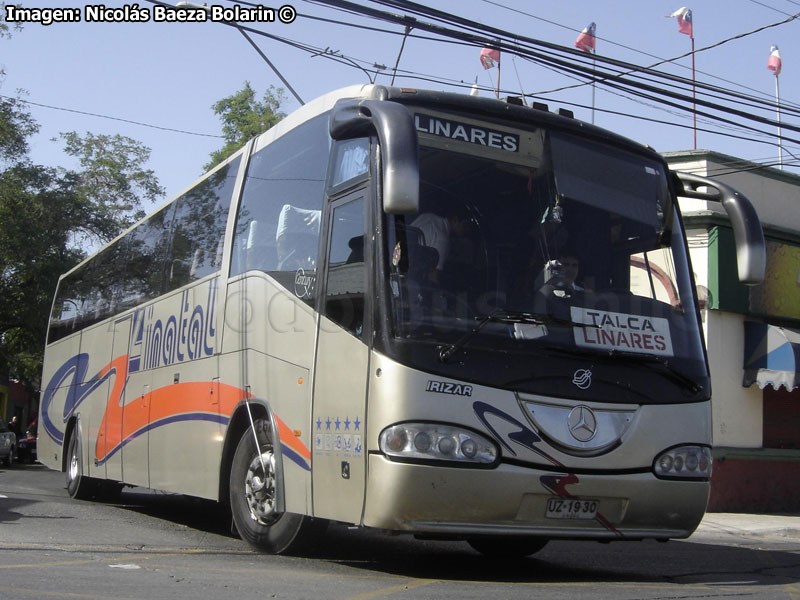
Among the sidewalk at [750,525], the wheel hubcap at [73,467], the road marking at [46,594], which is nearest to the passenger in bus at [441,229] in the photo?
the road marking at [46,594]

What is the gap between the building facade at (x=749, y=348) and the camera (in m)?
16.6

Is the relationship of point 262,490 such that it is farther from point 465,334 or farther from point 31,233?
point 31,233

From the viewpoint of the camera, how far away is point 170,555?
7355 mm

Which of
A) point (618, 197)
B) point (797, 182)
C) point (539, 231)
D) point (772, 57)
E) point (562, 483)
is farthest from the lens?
point (772, 57)

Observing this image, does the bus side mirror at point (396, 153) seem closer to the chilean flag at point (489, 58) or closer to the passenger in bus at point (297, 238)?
the passenger in bus at point (297, 238)

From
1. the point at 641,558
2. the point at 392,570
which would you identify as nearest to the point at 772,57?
the point at 641,558

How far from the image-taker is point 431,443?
592 cm

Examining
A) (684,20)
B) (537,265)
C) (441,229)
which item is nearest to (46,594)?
(441,229)

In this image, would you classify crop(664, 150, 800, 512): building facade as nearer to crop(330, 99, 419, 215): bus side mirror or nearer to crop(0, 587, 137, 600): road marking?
crop(330, 99, 419, 215): bus side mirror

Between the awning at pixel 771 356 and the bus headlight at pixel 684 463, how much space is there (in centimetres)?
1046

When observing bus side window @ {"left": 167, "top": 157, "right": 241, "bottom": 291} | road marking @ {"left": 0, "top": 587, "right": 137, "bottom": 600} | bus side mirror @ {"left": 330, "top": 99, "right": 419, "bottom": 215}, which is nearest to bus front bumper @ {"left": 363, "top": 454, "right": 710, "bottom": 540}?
bus side mirror @ {"left": 330, "top": 99, "right": 419, "bottom": 215}

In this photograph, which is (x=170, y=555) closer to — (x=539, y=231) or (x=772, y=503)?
(x=539, y=231)

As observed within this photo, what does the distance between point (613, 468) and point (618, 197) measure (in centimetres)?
199

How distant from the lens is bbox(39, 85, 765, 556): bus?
5.99 metres
